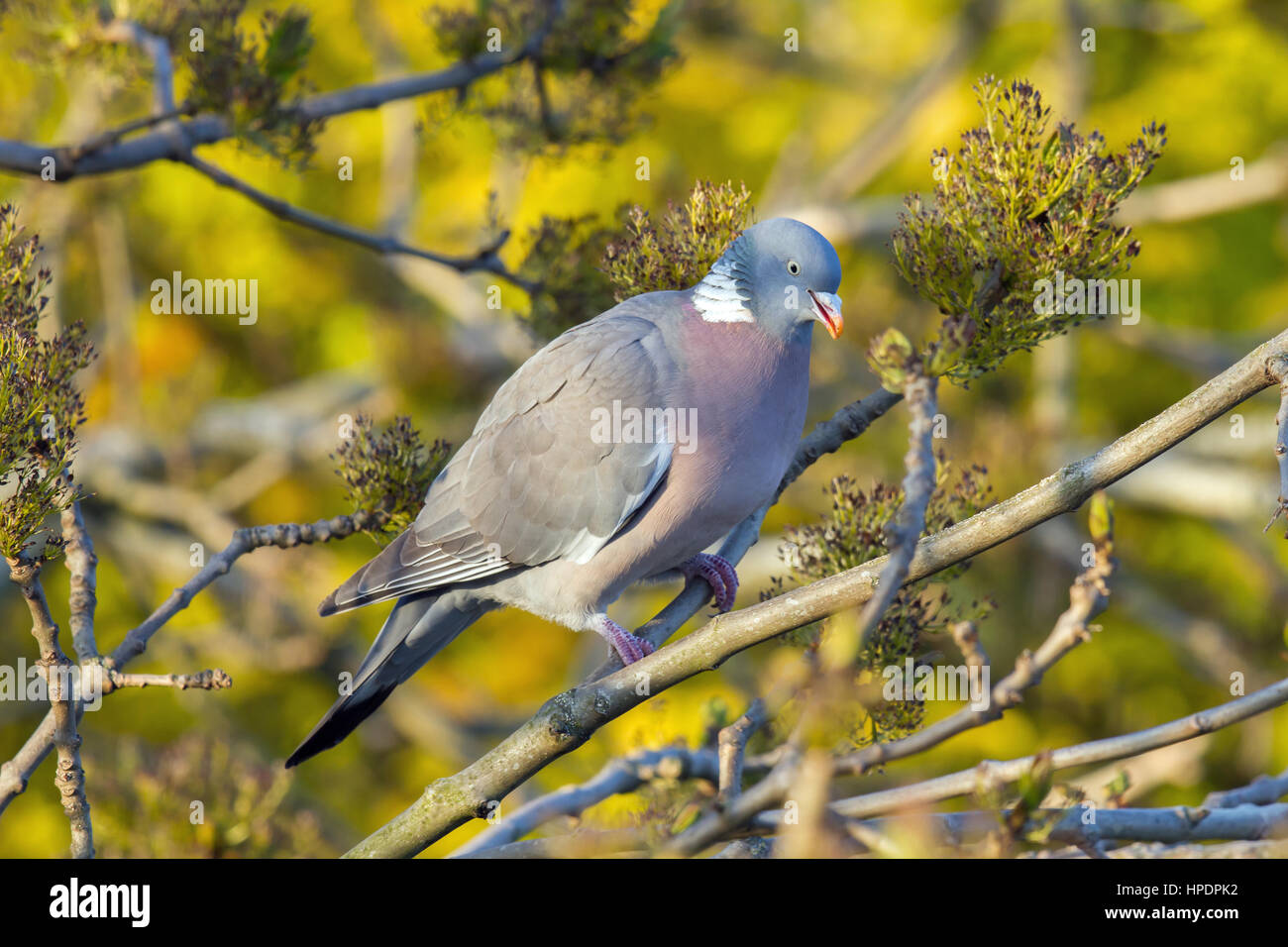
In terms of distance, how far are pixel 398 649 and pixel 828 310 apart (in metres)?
1.57

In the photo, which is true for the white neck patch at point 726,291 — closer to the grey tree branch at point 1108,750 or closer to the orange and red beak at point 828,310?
the orange and red beak at point 828,310

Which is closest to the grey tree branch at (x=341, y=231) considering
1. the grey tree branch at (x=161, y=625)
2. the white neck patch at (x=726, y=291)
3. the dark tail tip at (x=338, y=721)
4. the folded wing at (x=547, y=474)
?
the folded wing at (x=547, y=474)

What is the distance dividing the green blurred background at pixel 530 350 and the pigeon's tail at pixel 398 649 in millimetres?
3005

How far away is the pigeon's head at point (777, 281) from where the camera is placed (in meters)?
2.88

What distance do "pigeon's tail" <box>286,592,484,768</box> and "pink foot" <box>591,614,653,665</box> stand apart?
43 centimetres

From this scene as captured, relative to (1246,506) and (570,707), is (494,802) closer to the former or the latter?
(570,707)

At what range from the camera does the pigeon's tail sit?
129 inches

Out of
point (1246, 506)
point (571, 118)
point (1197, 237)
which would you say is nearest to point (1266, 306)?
point (1197, 237)

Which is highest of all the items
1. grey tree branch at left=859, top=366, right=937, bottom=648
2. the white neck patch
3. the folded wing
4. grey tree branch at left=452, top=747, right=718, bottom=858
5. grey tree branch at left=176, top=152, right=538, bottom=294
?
grey tree branch at left=176, top=152, right=538, bottom=294

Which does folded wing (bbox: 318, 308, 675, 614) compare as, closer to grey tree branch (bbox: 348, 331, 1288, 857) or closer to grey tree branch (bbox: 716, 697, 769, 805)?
grey tree branch (bbox: 348, 331, 1288, 857)

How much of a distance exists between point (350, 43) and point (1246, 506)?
7.07 metres

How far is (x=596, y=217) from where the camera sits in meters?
3.32

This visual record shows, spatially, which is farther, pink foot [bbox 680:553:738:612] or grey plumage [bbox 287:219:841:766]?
pink foot [bbox 680:553:738:612]

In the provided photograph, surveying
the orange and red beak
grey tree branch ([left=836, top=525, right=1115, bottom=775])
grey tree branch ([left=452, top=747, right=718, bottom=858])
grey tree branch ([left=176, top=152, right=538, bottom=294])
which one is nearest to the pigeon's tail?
grey tree branch ([left=452, top=747, right=718, bottom=858])
